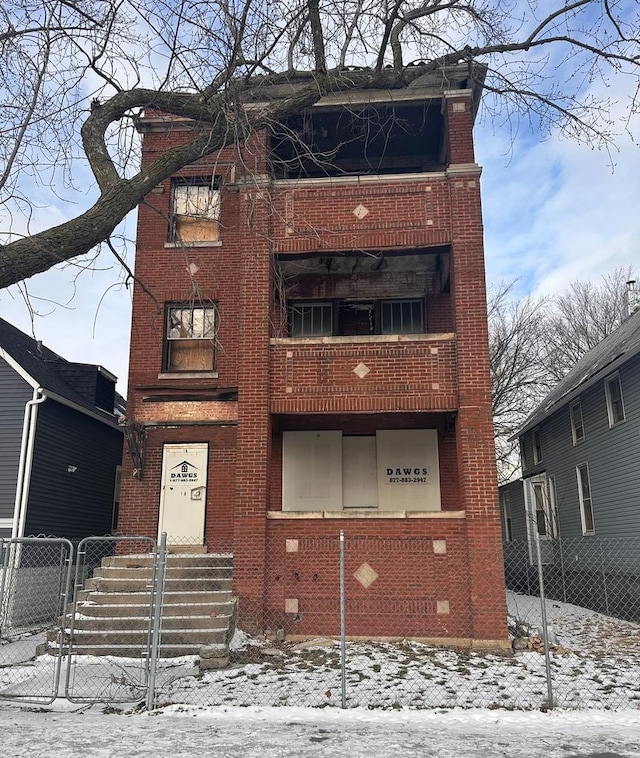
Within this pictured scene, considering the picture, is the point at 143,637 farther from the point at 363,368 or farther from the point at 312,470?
the point at 363,368

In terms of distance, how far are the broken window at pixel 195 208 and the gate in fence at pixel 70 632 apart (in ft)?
21.9

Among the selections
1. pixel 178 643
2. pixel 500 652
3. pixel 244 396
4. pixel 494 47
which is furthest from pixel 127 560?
pixel 494 47

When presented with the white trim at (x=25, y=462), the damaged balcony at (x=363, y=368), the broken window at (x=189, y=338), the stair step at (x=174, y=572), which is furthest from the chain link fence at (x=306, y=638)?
the broken window at (x=189, y=338)

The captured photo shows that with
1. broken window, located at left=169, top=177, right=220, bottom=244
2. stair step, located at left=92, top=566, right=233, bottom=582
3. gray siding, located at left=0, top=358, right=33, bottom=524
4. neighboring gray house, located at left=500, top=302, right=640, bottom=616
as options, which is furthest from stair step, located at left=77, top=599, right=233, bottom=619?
broken window, located at left=169, top=177, right=220, bottom=244

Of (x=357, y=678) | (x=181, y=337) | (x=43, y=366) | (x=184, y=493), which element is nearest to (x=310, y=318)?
(x=181, y=337)

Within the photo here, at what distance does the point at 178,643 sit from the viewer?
9391 mm

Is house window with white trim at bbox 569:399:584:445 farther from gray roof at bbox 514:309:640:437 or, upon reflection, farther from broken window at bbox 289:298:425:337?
broken window at bbox 289:298:425:337

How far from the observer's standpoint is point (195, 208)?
14.0 m

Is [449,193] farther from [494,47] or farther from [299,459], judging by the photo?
[299,459]

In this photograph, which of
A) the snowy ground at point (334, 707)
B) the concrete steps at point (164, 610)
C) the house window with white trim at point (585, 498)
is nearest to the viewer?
the snowy ground at point (334, 707)

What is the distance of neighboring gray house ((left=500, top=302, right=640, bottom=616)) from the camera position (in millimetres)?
14258

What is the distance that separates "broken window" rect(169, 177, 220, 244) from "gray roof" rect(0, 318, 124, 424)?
4276 mm

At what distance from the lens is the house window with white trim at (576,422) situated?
17.6 meters

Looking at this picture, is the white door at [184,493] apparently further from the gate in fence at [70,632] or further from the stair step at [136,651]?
the stair step at [136,651]
